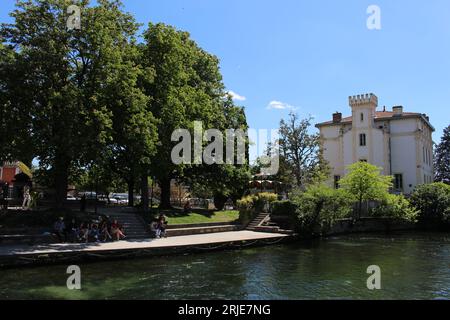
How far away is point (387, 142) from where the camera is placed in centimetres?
6375

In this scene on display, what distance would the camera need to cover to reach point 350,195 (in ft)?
147

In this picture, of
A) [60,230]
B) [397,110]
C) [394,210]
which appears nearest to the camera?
[60,230]

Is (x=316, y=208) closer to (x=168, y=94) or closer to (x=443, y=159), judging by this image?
(x=168, y=94)

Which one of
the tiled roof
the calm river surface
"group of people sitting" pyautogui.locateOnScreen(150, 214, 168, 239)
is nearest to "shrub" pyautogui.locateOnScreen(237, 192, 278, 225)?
Result: "group of people sitting" pyautogui.locateOnScreen(150, 214, 168, 239)

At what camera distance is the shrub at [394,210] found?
4700 cm

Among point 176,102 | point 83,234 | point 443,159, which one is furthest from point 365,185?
point 443,159

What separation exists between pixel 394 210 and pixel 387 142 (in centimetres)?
1923

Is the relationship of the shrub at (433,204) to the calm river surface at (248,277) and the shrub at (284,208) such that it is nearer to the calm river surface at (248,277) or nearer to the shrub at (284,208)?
the shrub at (284,208)

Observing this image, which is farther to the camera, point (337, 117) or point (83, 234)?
point (337, 117)

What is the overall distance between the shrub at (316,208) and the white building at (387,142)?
85.2 ft

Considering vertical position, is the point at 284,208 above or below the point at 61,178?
below

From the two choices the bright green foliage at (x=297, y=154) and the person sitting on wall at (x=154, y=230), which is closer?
the person sitting on wall at (x=154, y=230)

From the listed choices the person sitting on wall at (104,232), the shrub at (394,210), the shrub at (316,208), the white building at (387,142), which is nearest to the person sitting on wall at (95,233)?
the person sitting on wall at (104,232)

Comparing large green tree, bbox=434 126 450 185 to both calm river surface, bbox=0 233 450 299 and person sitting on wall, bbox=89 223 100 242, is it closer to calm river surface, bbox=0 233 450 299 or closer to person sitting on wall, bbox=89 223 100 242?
calm river surface, bbox=0 233 450 299
